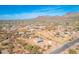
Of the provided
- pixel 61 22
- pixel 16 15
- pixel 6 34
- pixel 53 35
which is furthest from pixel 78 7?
pixel 6 34

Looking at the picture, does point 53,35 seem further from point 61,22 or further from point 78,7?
point 78,7

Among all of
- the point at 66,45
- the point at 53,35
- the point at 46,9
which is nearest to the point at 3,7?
the point at 46,9

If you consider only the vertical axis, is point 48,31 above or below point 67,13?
below

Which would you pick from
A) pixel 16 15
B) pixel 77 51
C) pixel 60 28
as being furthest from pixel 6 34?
pixel 77 51
